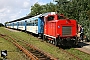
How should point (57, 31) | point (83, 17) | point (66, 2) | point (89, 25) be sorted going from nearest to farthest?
1. point (57, 31)
2. point (89, 25)
3. point (83, 17)
4. point (66, 2)

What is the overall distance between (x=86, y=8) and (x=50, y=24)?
38.6ft

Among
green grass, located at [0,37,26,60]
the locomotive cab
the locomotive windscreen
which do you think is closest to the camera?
green grass, located at [0,37,26,60]

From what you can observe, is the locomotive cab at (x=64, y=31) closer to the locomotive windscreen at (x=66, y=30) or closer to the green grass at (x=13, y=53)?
the locomotive windscreen at (x=66, y=30)

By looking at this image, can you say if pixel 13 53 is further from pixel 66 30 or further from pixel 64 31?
pixel 66 30

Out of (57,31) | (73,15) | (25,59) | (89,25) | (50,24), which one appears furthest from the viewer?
(73,15)

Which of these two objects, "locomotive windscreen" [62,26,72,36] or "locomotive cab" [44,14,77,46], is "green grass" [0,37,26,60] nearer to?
"locomotive cab" [44,14,77,46]

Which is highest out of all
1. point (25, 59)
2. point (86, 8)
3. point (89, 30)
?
point (86, 8)

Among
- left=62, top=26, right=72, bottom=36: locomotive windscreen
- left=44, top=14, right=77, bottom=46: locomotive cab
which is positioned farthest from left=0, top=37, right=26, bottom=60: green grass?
left=62, top=26, right=72, bottom=36: locomotive windscreen

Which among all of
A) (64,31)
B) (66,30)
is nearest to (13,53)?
(64,31)

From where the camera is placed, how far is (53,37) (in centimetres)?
1881

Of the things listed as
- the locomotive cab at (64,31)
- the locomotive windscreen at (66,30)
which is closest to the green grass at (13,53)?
the locomotive cab at (64,31)

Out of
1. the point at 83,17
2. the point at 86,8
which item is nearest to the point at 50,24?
the point at 83,17

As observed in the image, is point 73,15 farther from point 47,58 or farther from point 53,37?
point 47,58

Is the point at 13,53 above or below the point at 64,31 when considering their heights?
below
